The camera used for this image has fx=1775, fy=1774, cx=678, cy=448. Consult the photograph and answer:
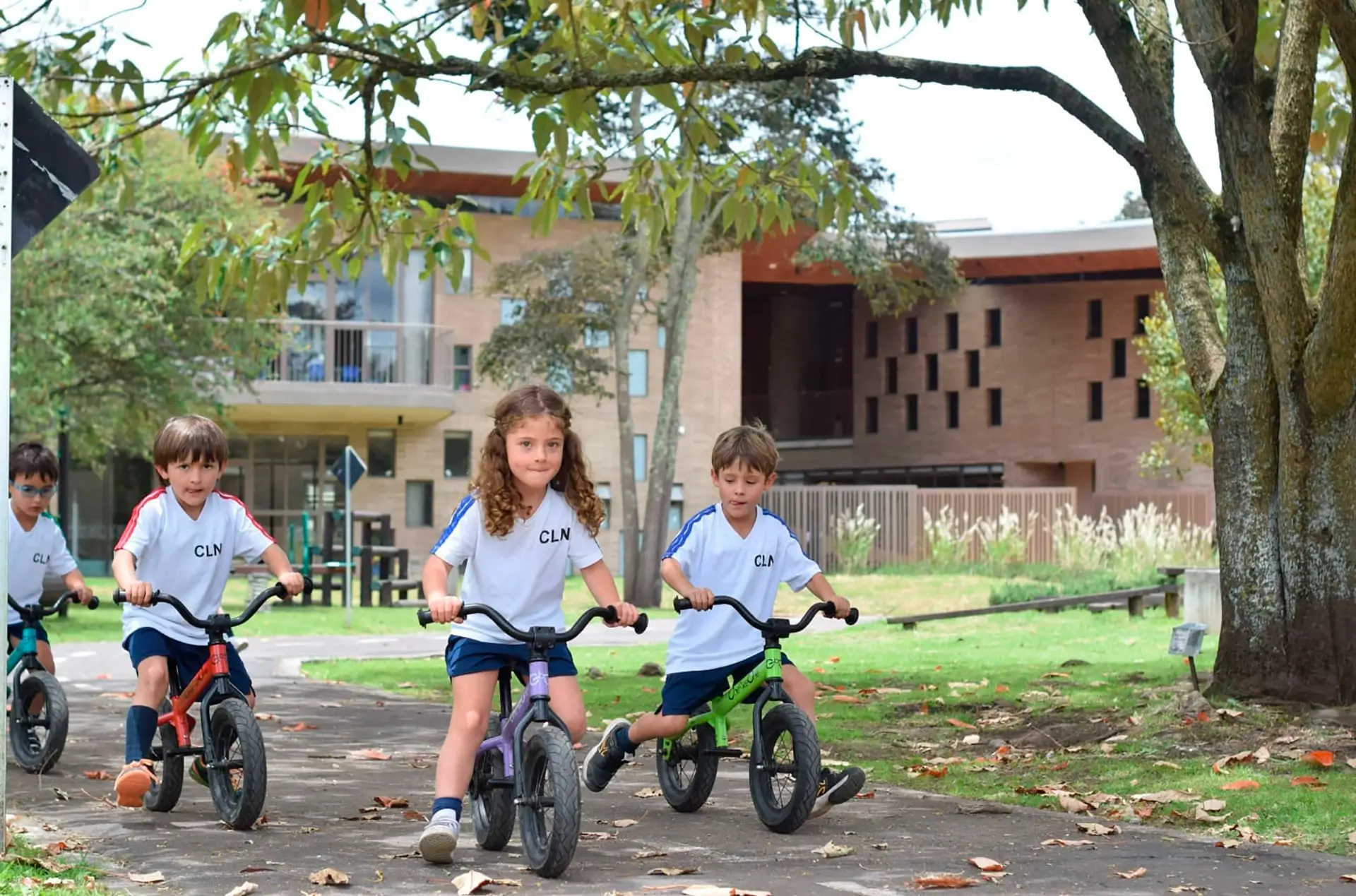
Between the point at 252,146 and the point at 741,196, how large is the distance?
3.16m

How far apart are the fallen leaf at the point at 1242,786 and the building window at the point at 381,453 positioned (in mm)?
34200

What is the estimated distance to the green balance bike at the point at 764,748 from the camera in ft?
21.5

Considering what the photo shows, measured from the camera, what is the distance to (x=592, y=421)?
41.4 metres

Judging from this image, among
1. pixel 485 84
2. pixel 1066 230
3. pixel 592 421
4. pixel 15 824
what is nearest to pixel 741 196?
pixel 485 84

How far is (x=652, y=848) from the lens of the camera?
21.1 feet

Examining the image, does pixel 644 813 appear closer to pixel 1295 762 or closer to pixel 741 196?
pixel 1295 762

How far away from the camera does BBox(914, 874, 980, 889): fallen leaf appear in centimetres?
561

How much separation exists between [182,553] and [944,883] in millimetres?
3410

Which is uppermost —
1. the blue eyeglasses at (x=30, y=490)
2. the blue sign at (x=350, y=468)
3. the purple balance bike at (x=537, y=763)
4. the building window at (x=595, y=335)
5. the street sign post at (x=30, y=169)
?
the building window at (x=595, y=335)

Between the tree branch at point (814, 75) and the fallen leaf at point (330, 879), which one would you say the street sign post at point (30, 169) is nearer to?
the fallen leaf at point (330, 879)

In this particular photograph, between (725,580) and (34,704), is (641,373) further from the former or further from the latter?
(725,580)

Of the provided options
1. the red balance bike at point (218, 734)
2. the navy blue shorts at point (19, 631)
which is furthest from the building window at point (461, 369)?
the red balance bike at point (218, 734)

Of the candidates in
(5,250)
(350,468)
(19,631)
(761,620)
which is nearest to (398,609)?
(350,468)

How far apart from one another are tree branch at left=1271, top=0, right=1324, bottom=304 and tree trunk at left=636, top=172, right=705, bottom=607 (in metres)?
18.6
